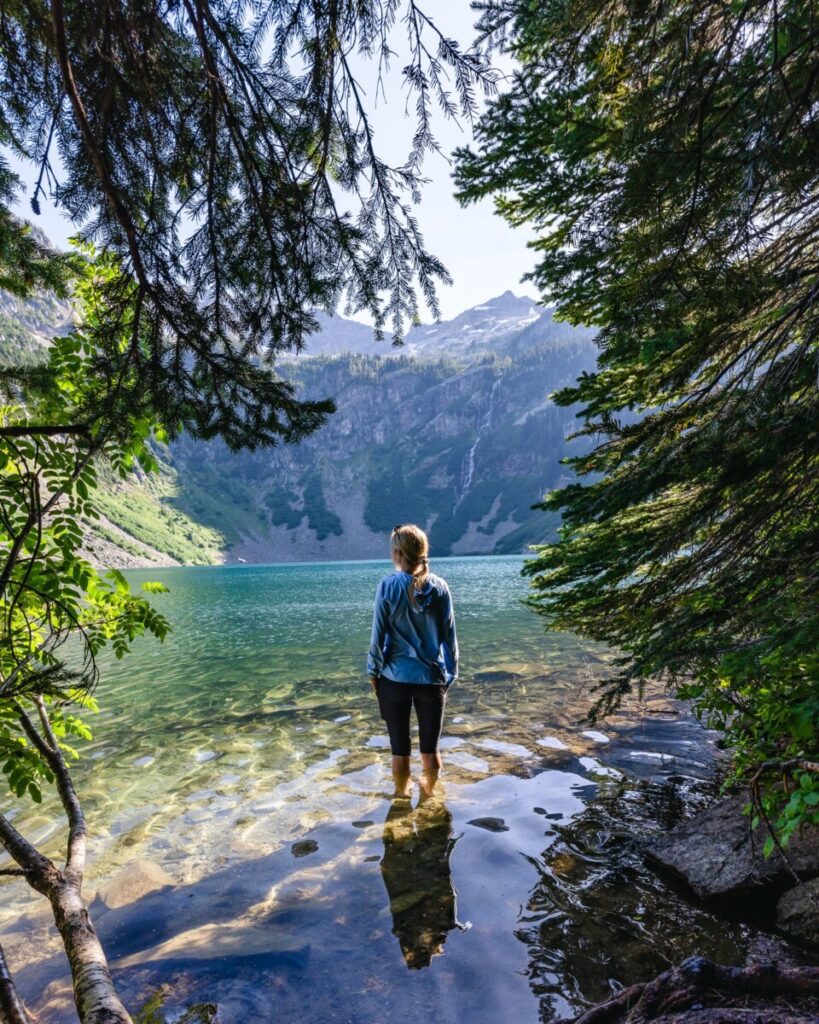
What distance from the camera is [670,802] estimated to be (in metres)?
6.02

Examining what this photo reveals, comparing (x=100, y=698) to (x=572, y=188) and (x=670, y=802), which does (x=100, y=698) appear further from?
(x=572, y=188)

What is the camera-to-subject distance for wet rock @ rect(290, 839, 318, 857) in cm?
524

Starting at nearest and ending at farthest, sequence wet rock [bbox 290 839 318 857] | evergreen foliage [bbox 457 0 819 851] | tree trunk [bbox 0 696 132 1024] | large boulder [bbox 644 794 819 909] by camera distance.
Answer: tree trunk [bbox 0 696 132 1024] → evergreen foliage [bbox 457 0 819 851] → large boulder [bbox 644 794 819 909] → wet rock [bbox 290 839 318 857]

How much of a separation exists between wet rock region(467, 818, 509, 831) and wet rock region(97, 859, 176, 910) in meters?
2.89

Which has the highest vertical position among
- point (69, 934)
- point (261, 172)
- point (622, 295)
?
point (261, 172)

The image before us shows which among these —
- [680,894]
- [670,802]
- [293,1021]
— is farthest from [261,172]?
[670,802]

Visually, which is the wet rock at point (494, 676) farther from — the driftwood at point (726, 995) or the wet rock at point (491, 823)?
the driftwood at point (726, 995)

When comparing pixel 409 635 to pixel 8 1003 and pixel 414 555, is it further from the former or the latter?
pixel 8 1003

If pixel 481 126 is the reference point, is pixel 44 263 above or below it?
below

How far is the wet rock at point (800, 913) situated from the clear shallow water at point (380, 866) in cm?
26

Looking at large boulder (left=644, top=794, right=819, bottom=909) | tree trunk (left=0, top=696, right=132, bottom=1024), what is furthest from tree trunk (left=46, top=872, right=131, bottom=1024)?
large boulder (left=644, top=794, right=819, bottom=909)

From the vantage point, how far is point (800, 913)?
11.6 feet

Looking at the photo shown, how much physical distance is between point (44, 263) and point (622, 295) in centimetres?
475

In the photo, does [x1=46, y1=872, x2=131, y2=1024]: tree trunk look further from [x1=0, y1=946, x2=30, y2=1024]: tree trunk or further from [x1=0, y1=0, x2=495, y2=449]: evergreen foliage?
[x1=0, y1=0, x2=495, y2=449]: evergreen foliage
